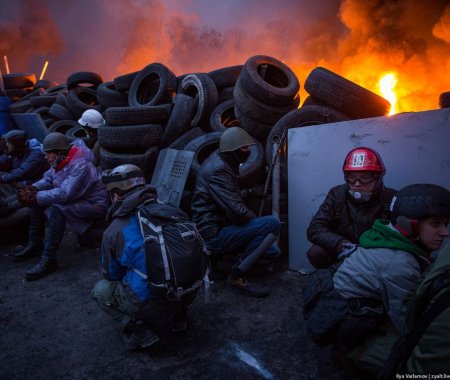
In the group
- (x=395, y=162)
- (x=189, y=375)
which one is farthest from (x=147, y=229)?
(x=395, y=162)

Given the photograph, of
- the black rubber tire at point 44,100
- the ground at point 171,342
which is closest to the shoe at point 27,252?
the ground at point 171,342

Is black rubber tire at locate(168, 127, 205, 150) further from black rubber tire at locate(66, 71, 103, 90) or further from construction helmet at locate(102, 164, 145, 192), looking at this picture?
black rubber tire at locate(66, 71, 103, 90)

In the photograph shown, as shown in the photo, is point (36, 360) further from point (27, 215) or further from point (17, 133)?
point (17, 133)

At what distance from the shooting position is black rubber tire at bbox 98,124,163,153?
5168mm

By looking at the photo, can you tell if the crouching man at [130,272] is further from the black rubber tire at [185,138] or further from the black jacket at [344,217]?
the black rubber tire at [185,138]

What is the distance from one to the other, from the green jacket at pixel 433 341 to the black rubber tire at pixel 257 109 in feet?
13.9

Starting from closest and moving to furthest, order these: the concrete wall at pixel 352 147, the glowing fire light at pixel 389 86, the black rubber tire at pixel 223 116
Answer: the concrete wall at pixel 352 147 < the black rubber tire at pixel 223 116 < the glowing fire light at pixel 389 86

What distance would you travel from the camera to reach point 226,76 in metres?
6.66

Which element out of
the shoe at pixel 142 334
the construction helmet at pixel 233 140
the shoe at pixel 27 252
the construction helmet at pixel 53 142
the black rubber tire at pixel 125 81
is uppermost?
the black rubber tire at pixel 125 81

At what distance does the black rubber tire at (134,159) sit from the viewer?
5156mm

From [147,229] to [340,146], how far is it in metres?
2.32

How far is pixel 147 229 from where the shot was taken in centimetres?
214

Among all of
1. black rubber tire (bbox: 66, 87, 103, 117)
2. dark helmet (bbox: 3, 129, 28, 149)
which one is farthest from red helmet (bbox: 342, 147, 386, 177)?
black rubber tire (bbox: 66, 87, 103, 117)

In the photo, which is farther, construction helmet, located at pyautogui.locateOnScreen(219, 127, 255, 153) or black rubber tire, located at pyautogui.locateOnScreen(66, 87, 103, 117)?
black rubber tire, located at pyautogui.locateOnScreen(66, 87, 103, 117)
